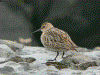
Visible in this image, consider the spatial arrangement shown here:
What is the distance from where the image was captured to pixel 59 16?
337 cm

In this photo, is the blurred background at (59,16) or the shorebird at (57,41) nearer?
the shorebird at (57,41)

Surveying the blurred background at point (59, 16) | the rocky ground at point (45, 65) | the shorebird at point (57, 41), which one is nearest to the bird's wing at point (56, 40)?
the shorebird at point (57, 41)

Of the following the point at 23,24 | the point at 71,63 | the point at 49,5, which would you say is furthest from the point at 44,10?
the point at 71,63

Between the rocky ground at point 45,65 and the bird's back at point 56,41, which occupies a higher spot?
the bird's back at point 56,41

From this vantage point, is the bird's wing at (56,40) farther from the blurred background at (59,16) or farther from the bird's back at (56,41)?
the blurred background at (59,16)

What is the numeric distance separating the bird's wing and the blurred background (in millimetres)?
918

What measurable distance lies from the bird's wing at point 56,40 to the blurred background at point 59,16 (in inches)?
36.1

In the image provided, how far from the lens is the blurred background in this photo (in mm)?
3318

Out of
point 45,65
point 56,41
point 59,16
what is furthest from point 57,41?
point 59,16

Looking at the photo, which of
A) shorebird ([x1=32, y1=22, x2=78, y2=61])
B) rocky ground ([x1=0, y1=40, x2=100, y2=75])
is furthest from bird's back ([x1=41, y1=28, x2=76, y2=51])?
rocky ground ([x1=0, y1=40, x2=100, y2=75])

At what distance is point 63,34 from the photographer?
2.45 m

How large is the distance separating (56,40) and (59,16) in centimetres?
118

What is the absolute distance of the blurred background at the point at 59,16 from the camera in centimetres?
332

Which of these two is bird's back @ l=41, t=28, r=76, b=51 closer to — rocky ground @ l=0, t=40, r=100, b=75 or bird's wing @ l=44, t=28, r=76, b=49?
bird's wing @ l=44, t=28, r=76, b=49
